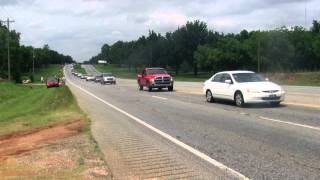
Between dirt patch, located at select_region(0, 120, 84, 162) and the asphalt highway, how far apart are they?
2.41 ft

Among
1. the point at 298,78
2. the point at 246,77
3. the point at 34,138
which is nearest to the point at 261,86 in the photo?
the point at 246,77

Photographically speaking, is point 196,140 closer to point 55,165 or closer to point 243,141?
point 243,141

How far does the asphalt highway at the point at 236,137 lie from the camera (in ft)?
31.2

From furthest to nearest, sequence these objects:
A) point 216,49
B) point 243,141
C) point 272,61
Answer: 1. point 216,49
2. point 272,61
3. point 243,141

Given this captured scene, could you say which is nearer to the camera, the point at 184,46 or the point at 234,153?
the point at 234,153

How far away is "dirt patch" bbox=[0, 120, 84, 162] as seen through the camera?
1319 cm

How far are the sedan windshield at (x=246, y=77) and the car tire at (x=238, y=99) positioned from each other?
68 centimetres

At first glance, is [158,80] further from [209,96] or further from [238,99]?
[238,99]

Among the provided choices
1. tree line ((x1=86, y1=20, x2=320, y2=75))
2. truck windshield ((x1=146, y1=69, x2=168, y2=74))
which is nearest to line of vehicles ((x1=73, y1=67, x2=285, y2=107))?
truck windshield ((x1=146, y1=69, x2=168, y2=74))

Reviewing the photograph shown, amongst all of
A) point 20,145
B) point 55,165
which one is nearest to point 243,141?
point 55,165

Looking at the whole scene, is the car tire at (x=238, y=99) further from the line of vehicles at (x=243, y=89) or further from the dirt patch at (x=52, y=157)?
the dirt patch at (x=52, y=157)

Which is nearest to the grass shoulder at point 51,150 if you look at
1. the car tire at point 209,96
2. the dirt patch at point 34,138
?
the dirt patch at point 34,138

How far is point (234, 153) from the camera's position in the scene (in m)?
11.1

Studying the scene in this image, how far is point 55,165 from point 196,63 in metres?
108
